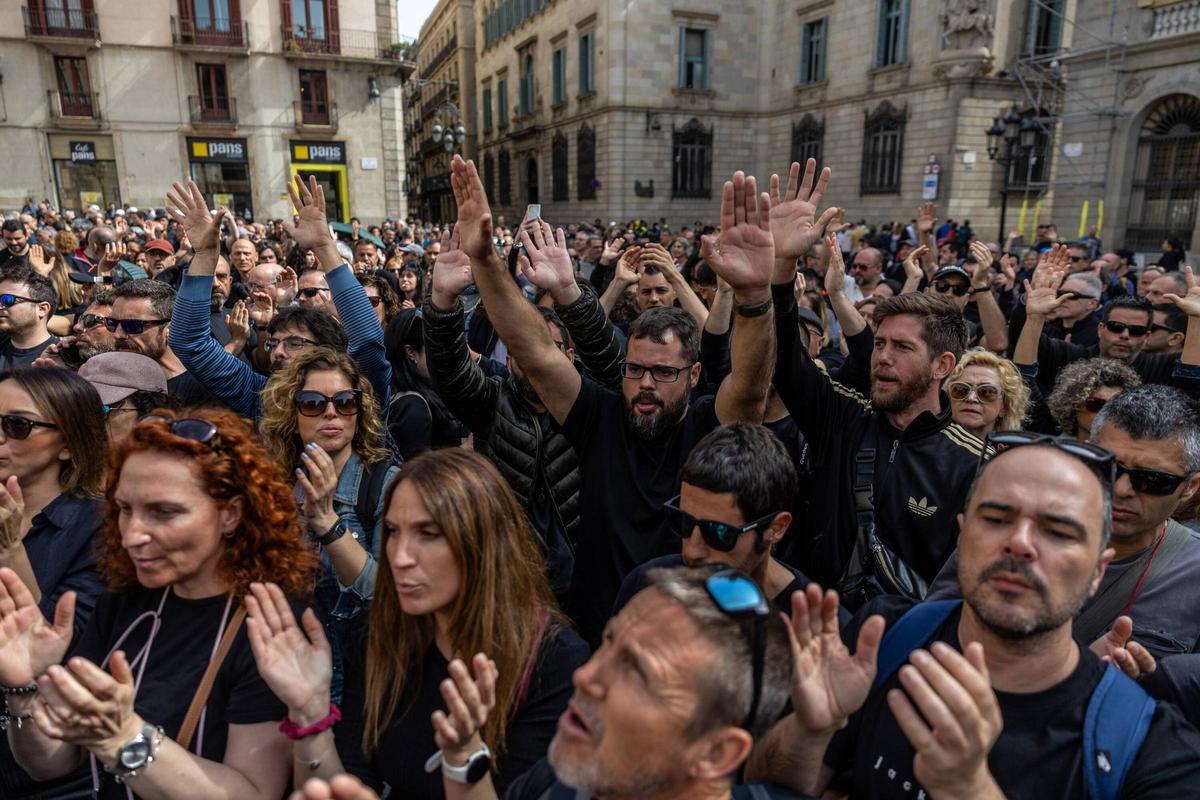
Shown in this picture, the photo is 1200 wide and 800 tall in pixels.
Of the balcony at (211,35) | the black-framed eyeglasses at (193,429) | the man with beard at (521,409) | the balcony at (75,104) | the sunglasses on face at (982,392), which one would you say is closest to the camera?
the black-framed eyeglasses at (193,429)

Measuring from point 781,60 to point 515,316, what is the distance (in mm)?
29976

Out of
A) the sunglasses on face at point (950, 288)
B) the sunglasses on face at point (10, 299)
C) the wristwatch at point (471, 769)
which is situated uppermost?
the sunglasses on face at point (10, 299)

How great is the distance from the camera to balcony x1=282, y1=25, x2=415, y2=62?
2606cm

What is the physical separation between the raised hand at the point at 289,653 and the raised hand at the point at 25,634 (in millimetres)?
511

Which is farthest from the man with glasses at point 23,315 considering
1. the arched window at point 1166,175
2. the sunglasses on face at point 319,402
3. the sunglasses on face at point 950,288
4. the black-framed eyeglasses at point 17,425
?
the arched window at point 1166,175

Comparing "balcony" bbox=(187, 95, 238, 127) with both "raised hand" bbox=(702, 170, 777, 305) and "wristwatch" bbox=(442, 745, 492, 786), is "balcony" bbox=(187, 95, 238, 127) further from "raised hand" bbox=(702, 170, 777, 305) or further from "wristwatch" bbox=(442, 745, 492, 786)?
"wristwatch" bbox=(442, 745, 492, 786)

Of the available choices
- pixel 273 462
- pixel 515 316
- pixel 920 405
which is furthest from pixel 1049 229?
pixel 273 462

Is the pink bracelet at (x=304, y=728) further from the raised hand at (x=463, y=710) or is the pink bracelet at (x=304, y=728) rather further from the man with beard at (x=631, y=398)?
the man with beard at (x=631, y=398)

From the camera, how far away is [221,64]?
84.7ft

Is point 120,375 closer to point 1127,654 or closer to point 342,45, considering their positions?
point 1127,654

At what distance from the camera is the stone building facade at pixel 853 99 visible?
1742cm

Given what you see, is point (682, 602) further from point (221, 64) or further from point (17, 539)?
point (221, 64)

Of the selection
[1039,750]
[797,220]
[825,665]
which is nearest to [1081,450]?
[1039,750]

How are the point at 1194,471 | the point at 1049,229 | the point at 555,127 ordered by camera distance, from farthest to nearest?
the point at 555,127, the point at 1049,229, the point at 1194,471
